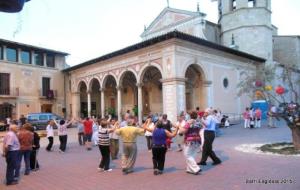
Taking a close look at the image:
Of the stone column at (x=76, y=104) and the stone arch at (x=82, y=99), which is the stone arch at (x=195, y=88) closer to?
the stone arch at (x=82, y=99)

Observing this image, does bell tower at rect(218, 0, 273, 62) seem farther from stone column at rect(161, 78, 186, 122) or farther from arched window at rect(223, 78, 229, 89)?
stone column at rect(161, 78, 186, 122)

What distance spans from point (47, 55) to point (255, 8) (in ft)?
76.3

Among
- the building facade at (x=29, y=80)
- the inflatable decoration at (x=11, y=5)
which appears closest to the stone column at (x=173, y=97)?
the building facade at (x=29, y=80)

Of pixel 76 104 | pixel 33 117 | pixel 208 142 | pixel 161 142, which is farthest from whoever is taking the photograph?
pixel 76 104

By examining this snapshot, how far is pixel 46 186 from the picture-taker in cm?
729

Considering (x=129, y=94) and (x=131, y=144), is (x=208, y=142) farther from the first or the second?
(x=129, y=94)

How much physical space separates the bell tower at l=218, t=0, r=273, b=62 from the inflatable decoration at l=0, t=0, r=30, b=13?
32458mm

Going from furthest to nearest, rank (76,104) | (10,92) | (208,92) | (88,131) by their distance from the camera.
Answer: (76,104) → (10,92) → (208,92) → (88,131)

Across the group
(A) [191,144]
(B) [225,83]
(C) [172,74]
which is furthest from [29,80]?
(A) [191,144]

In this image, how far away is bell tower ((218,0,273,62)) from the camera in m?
Answer: 32.4

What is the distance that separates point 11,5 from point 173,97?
19.4 meters

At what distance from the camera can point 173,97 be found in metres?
21.6

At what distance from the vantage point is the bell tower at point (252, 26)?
32438 mm

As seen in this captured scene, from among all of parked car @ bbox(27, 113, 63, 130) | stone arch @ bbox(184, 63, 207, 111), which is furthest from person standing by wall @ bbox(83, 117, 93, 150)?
parked car @ bbox(27, 113, 63, 130)
